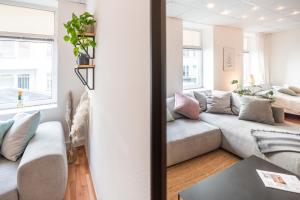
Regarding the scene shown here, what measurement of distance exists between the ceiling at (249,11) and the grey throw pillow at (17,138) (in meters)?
1.78

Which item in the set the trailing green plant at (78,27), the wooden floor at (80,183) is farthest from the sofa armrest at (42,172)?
the trailing green plant at (78,27)

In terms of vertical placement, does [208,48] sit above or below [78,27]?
below

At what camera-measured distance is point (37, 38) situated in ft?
7.73

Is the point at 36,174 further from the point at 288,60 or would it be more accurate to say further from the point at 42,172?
the point at 288,60

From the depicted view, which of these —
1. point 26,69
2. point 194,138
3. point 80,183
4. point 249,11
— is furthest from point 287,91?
point 26,69

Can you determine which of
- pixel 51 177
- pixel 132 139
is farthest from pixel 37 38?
pixel 132 139

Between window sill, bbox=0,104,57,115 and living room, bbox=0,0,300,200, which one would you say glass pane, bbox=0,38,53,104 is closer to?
window sill, bbox=0,104,57,115

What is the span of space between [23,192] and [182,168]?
139 centimetres

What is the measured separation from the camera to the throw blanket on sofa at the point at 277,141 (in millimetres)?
689

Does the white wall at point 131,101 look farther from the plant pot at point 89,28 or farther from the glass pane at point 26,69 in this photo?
the glass pane at point 26,69

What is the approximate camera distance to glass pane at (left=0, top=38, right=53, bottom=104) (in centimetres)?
227

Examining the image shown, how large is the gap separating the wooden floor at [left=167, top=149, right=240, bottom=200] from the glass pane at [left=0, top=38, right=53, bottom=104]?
2.58 m

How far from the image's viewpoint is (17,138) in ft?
5.35

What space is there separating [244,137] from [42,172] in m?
1.59
